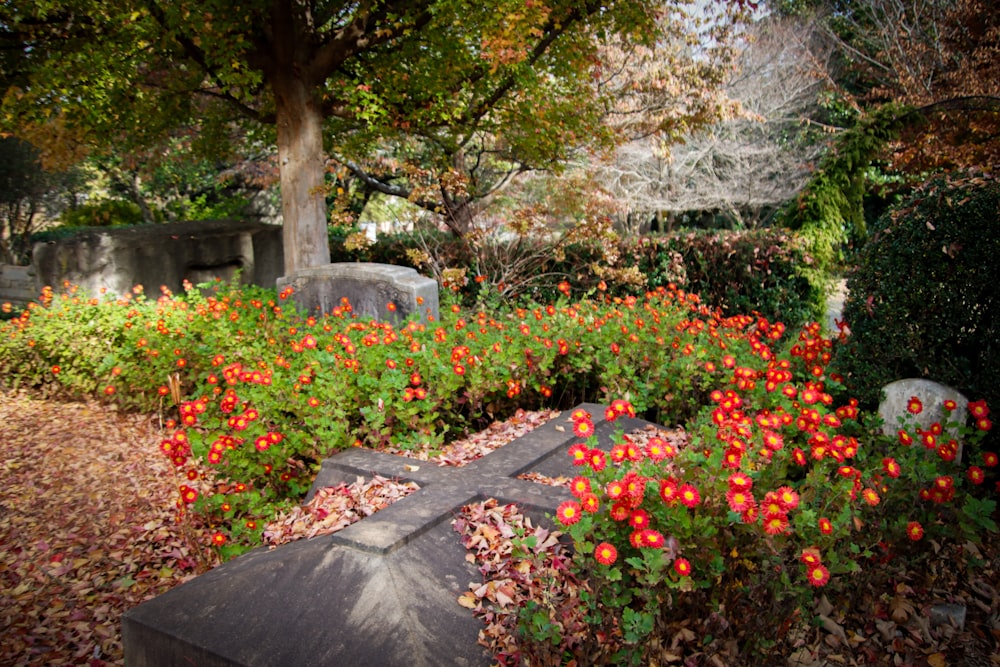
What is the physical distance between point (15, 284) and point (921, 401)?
35.1 feet

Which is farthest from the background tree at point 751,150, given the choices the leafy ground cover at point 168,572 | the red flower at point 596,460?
the red flower at point 596,460

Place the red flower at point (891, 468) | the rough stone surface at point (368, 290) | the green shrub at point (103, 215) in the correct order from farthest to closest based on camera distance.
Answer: the green shrub at point (103, 215) → the rough stone surface at point (368, 290) → the red flower at point (891, 468)

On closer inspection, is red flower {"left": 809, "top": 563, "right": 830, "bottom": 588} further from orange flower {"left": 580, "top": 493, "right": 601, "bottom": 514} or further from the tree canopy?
the tree canopy

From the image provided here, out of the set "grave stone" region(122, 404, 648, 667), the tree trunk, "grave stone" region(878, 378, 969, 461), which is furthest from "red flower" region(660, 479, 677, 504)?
the tree trunk

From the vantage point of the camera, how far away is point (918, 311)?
412 centimetres

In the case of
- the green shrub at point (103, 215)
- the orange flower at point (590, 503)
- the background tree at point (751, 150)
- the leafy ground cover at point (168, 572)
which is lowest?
the leafy ground cover at point (168, 572)

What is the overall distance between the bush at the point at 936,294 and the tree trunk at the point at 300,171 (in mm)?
6087

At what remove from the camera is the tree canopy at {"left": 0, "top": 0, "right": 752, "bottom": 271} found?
7.23 meters

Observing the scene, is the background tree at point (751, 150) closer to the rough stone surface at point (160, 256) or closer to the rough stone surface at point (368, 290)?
the rough stone surface at point (160, 256)

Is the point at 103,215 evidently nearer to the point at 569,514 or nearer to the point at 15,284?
the point at 15,284

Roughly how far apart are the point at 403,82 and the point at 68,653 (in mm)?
6294

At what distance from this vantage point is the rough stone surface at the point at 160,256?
8344 mm

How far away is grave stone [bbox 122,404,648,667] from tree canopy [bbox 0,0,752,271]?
17.1 ft

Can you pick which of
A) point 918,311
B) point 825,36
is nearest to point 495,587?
point 918,311
